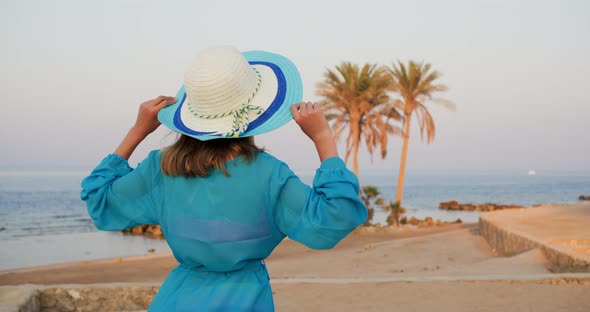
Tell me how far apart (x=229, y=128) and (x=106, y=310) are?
5234mm

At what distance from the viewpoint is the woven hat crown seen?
175cm

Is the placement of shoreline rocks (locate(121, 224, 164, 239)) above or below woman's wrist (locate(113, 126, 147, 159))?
below

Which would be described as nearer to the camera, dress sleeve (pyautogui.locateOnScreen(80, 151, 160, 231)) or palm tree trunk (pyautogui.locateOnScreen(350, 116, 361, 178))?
dress sleeve (pyautogui.locateOnScreen(80, 151, 160, 231))

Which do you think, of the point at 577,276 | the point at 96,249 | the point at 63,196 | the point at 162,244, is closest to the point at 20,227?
the point at 96,249

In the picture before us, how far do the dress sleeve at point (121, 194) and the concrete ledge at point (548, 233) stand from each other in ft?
23.4

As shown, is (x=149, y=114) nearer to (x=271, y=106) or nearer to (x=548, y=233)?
(x=271, y=106)

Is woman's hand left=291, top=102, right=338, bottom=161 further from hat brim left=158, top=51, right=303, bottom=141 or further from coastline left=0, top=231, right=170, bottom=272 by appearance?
coastline left=0, top=231, right=170, bottom=272

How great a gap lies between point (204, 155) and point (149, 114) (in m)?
0.43

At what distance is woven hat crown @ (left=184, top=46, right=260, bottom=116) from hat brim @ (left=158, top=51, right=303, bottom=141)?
8 centimetres

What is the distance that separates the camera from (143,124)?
6.68 feet

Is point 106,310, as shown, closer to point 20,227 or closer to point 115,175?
point 115,175

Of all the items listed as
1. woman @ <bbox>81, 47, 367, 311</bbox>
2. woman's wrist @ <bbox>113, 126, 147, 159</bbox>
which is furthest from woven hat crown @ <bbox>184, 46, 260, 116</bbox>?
woman's wrist @ <bbox>113, 126, 147, 159</bbox>

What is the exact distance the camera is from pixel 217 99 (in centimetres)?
176

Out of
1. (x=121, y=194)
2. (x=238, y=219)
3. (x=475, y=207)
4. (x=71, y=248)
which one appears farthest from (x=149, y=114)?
(x=475, y=207)
